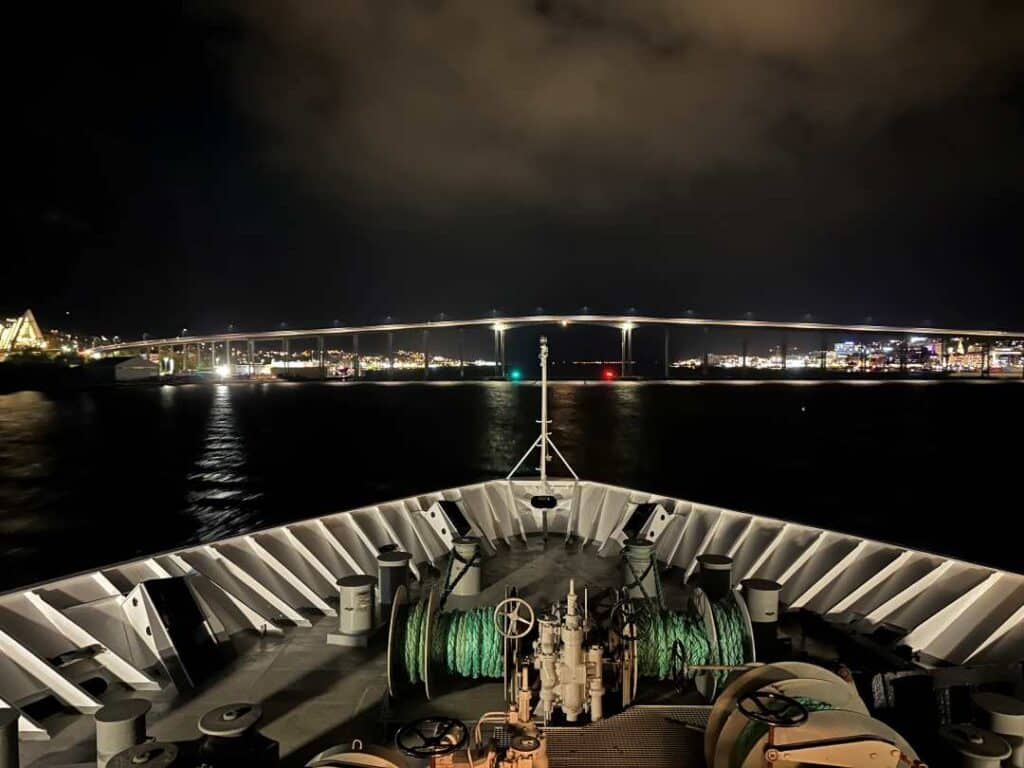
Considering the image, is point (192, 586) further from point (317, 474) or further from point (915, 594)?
point (317, 474)

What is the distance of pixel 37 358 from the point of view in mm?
162000

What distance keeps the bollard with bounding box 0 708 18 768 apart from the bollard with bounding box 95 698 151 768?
527mm

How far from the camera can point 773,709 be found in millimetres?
4363

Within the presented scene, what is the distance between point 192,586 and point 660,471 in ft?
143

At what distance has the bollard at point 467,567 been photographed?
912 cm

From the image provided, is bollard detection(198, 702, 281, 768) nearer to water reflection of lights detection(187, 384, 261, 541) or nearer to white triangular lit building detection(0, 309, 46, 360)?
water reflection of lights detection(187, 384, 261, 541)

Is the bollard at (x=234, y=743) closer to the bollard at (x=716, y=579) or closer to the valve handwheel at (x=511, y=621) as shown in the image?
the valve handwheel at (x=511, y=621)

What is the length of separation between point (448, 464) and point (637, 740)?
46794 millimetres

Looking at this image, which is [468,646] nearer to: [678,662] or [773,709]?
[678,662]

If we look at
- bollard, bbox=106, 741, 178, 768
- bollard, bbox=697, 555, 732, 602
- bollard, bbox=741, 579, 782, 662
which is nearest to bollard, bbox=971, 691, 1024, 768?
Result: bollard, bbox=741, 579, 782, 662

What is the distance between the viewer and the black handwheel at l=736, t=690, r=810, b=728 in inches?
166

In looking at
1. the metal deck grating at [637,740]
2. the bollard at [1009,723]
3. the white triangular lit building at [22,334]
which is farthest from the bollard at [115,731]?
the white triangular lit building at [22,334]

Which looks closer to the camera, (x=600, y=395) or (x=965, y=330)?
(x=600, y=395)

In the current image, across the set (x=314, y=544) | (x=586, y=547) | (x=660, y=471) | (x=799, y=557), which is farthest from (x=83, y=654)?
(x=660, y=471)
